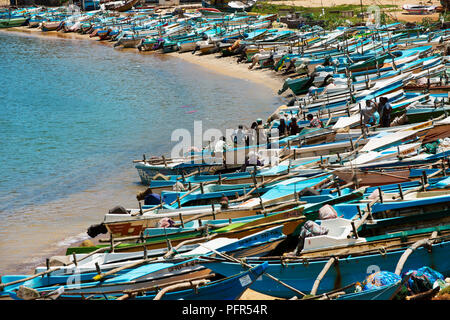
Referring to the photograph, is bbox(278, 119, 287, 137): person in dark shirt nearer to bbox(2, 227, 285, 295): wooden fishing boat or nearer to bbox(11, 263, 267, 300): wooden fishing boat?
bbox(2, 227, 285, 295): wooden fishing boat

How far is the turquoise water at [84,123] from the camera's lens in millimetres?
19938

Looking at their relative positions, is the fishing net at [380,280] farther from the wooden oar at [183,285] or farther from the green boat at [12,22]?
the green boat at [12,22]

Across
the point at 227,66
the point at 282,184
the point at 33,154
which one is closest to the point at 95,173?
the point at 33,154

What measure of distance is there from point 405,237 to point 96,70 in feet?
132

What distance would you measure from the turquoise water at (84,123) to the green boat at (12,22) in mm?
21513

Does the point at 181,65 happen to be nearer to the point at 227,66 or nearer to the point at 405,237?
the point at 227,66

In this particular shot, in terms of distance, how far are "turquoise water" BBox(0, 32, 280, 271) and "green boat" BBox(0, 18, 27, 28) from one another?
847 inches

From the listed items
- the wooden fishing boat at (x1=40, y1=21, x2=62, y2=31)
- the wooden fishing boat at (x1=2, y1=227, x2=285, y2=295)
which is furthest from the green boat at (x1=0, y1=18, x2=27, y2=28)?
the wooden fishing boat at (x1=2, y1=227, x2=285, y2=295)

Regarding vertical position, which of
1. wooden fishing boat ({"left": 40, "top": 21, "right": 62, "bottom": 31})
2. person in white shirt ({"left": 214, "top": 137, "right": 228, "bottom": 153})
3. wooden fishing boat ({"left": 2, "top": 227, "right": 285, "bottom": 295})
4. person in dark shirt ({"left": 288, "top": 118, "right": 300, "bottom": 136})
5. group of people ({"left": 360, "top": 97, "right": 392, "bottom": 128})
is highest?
wooden fishing boat ({"left": 40, "top": 21, "right": 62, "bottom": 31})

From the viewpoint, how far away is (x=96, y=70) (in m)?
48.8

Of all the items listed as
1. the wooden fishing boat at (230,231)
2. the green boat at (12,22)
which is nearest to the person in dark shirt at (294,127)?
the wooden fishing boat at (230,231)

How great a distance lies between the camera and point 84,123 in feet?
109

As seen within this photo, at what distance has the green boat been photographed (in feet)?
253

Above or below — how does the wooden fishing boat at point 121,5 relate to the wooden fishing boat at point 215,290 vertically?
above
